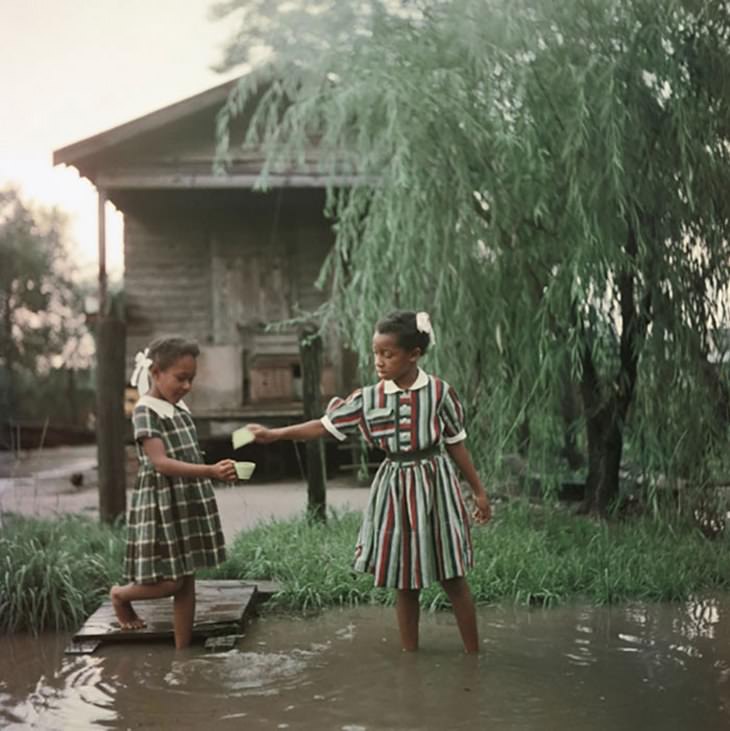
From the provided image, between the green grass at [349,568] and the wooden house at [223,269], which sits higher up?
the wooden house at [223,269]

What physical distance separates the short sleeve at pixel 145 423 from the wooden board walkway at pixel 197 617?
32.1 inches

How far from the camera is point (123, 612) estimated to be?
3.55 metres

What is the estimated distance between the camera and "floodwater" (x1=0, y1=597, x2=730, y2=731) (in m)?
2.66

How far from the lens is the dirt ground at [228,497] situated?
6.51 metres

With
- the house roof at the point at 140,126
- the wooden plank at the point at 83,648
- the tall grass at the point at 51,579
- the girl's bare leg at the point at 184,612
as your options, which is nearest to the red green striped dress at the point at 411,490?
the girl's bare leg at the point at 184,612

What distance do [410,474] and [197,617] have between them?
3.78 ft

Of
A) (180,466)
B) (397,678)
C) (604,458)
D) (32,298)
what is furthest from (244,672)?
(32,298)

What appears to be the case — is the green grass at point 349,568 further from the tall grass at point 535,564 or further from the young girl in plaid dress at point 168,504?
the young girl in plaid dress at point 168,504

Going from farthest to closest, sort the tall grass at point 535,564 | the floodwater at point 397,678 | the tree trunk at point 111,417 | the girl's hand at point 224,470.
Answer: the tree trunk at point 111,417
the tall grass at point 535,564
the girl's hand at point 224,470
the floodwater at point 397,678

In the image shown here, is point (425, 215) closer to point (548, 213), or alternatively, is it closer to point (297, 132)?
point (548, 213)

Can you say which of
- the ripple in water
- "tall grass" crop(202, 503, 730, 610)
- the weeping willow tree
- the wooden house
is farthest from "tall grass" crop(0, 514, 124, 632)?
the wooden house

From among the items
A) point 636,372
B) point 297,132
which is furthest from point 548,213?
point 297,132

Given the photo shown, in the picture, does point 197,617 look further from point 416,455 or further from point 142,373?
point 416,455

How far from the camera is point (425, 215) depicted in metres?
5.11
